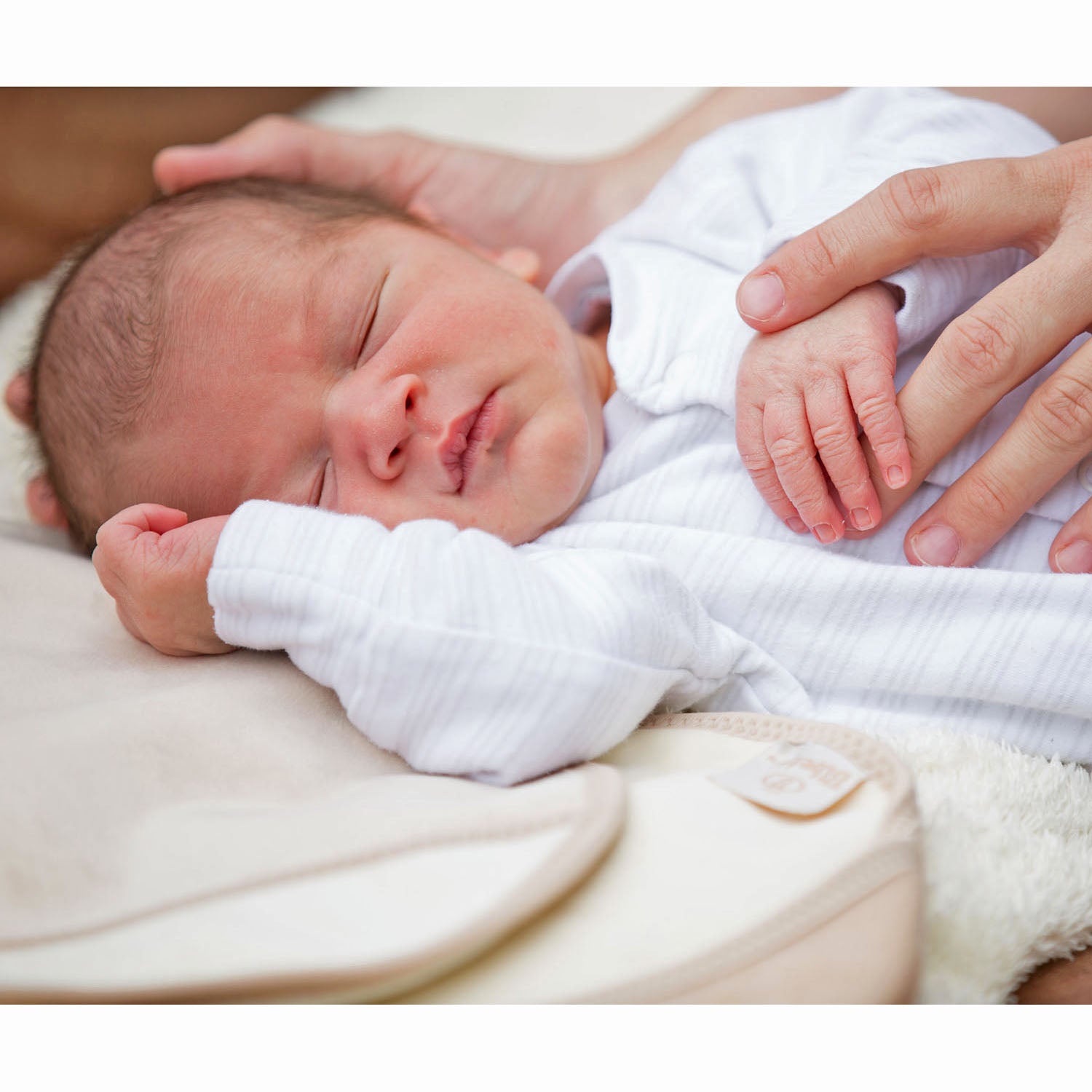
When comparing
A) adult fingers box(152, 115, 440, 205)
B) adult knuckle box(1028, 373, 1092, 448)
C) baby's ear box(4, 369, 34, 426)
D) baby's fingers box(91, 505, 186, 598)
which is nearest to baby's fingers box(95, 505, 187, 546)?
baby's fingers box(91, 505, 186, 598)

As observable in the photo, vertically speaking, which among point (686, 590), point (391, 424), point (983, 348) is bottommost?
point (686, 590)

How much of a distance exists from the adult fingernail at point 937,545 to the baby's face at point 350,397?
332mm

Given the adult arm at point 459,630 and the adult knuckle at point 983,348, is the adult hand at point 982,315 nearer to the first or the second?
the adult knuckle at point 983,348

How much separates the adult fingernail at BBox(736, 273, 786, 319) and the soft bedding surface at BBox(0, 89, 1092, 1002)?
0.13m

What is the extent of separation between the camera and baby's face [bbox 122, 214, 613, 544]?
0.95 m

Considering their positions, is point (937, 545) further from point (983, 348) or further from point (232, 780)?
point (232, 780)

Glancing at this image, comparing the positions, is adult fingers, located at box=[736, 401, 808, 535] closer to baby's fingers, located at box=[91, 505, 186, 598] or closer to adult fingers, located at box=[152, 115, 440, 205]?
baby's fingers, located at box=[91, 505, 186, 598]

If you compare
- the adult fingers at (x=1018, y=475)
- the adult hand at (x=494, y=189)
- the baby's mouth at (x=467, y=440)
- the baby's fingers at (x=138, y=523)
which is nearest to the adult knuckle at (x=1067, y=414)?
the adult fingers at (x=1018, y=475)

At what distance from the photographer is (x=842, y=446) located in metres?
0.87

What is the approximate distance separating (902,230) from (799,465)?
0.23 meters

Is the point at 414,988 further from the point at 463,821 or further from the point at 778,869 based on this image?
the point at 778,869

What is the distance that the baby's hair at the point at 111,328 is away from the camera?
98 cm

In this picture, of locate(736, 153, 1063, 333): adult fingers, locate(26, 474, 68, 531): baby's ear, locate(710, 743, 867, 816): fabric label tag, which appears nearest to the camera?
locate(710, 743, 867, 816): fabric label tag

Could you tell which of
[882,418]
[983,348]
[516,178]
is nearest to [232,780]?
[882,418]
